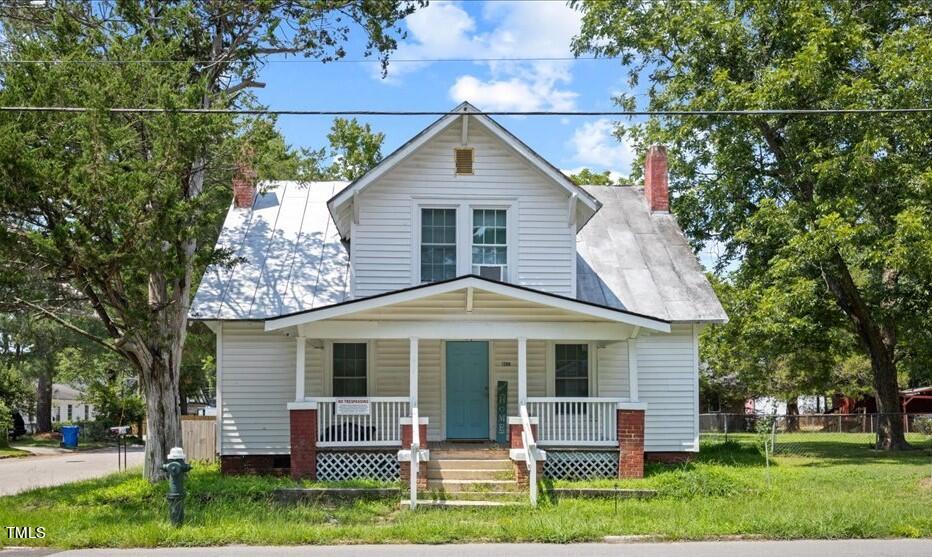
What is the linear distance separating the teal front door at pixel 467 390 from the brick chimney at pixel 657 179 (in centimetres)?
711

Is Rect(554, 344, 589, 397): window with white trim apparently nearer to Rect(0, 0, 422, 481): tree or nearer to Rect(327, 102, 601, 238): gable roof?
Rect(327, 102, 601, 238): gable roof

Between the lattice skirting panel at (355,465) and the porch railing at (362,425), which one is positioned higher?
the porch railing at (362,425)

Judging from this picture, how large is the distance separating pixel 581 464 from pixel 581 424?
757mm

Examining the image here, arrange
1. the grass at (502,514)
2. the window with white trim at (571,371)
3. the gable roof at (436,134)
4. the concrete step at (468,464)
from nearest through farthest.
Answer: the grass at (502,514) < the concrete step at (468,464) < the gable roof at (436,134) < the window with white trim at (571,371)

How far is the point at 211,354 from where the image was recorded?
3838 cm

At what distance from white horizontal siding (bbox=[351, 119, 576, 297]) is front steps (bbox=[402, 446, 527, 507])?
4.15 m

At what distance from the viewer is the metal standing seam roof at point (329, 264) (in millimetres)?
18344

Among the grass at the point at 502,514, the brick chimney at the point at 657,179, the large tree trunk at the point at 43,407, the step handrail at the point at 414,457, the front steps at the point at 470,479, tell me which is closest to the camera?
the grass at the point at 502,514

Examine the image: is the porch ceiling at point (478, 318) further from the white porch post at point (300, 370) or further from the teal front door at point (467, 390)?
the teal front door at point (467, 390)

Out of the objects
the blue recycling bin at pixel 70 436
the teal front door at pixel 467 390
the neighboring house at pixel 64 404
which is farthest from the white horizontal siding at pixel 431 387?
the neighboring house at pixel 64 404

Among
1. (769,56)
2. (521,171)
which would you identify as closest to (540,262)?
(521,171)

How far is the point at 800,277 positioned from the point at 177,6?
1665cm

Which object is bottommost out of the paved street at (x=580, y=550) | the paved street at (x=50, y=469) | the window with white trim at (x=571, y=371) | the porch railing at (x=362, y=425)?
the paved street at (x=50, y=469)

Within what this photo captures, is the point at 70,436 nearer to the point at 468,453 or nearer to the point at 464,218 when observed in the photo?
the point at 464,218
